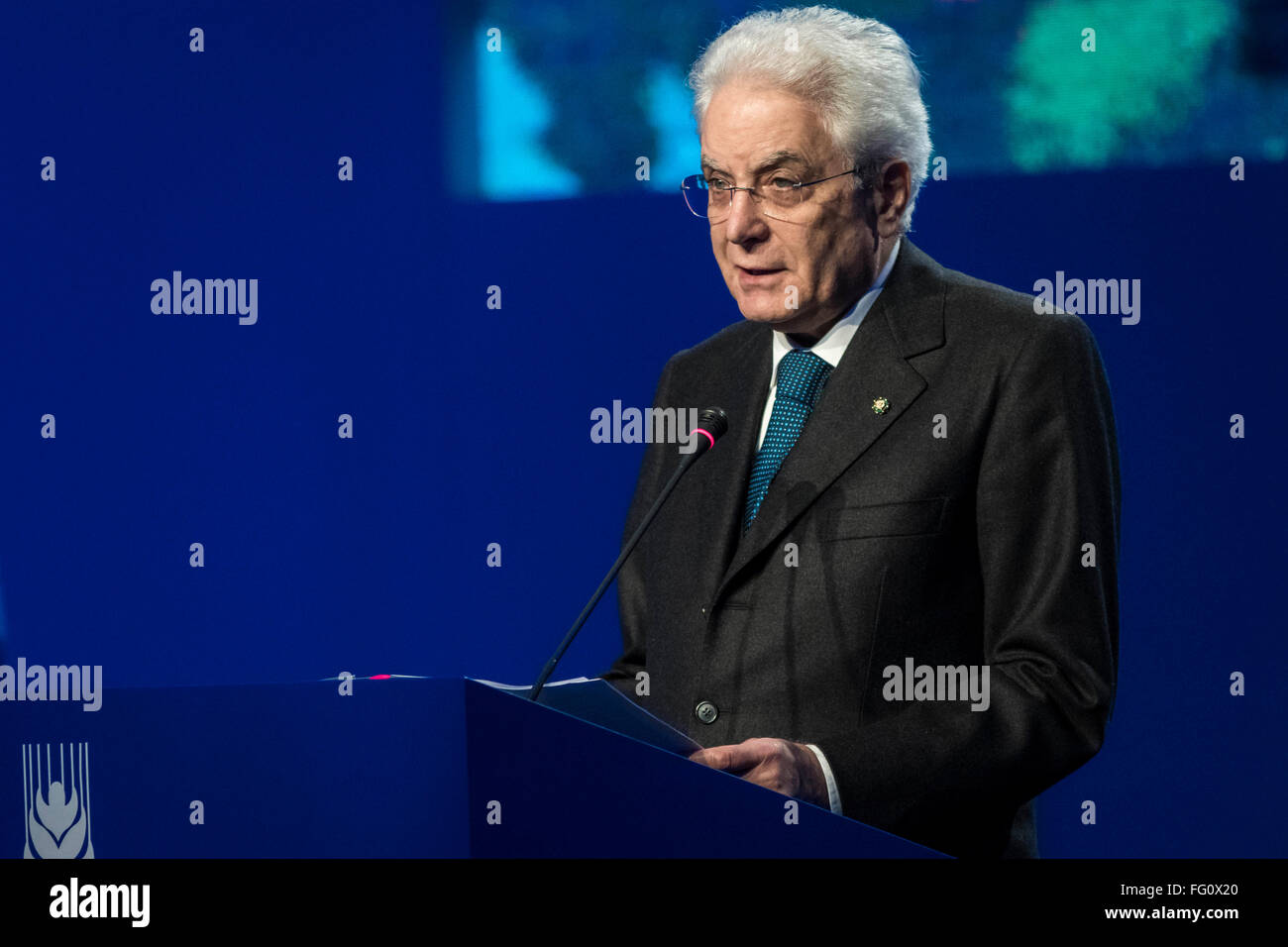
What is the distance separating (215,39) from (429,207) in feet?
1.99

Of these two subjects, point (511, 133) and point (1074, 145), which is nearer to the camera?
point (1074, 145)

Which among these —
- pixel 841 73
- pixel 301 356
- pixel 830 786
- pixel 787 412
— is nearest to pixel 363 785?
pixel 830 786

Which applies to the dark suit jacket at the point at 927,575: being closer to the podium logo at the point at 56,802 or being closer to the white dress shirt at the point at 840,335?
the white dress shirt at the point at 840,335

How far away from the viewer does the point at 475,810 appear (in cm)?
112

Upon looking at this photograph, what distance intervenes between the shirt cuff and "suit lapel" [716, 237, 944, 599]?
0.32m

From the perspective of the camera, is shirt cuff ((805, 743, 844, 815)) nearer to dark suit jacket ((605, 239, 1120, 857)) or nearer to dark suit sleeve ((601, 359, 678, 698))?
dark suit jacket ((605, 239, 1120, 857))

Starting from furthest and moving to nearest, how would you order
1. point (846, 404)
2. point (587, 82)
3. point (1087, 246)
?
point (587, 82) < point (1087, 246) < point (846, 404)

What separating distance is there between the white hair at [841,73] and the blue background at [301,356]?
1.20m

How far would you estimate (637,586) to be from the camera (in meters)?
1.98

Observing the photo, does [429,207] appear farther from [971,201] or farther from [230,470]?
[971,201]

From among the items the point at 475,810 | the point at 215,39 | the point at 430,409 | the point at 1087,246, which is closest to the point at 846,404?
the point at 475,810

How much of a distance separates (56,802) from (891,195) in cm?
124

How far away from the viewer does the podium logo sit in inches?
45.9
